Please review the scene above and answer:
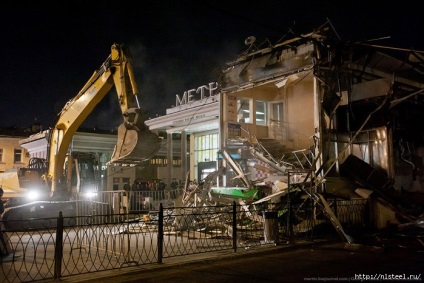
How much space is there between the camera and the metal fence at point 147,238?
8977mm

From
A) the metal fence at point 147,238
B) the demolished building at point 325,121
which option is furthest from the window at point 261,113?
the metal fence at point 147,238

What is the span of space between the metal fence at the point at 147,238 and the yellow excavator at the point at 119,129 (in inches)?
67.6

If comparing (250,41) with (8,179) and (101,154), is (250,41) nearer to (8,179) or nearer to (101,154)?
(8,179)

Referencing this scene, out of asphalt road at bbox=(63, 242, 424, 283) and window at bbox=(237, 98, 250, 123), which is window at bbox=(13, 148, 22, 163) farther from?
asphalt road at bbox=(63, 242, 424, 283)

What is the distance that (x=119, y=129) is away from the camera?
39.5 feet

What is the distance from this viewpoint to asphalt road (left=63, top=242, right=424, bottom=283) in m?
8.09

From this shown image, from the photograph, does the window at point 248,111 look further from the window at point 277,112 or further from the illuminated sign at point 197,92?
the illuminated sign at point 197,92

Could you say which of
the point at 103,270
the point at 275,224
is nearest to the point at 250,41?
the point at 275,224

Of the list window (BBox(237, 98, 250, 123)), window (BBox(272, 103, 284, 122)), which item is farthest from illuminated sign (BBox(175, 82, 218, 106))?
window (BBox(272, 103, 284, 122))

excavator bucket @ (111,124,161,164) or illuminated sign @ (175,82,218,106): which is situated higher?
illuminated sign @ (175,82,218,106)

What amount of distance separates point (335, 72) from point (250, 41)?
17.2ft

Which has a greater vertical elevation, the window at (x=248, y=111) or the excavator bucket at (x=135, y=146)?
the window at (x=248, y=111)

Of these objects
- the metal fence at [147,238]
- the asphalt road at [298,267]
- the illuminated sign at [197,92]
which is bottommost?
the asphalt road at [298,267]

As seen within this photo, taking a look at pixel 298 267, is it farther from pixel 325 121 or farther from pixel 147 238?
pixel 325 121
